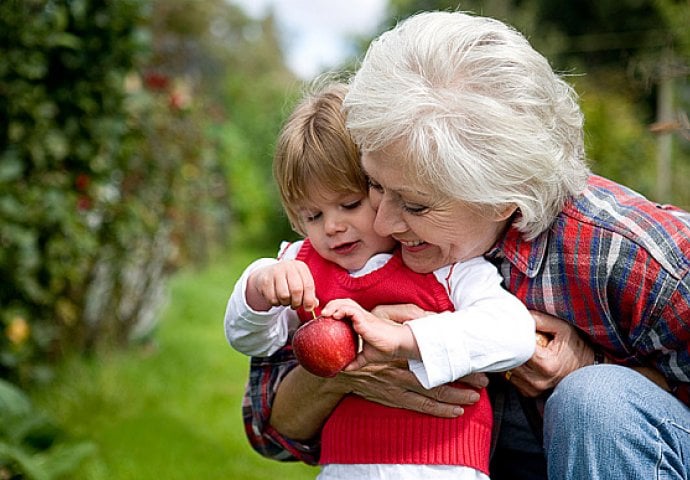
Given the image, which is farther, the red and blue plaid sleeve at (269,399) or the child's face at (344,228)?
the red and blue plaid sleeve at (269,399)

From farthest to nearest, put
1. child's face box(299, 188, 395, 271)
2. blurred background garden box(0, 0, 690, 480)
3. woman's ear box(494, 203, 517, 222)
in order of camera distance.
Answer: blurred background garden box(0, 0, 690, 480), child's face box(299, 188, 395, 271), woman's ear box(494, 203, 517, 222)

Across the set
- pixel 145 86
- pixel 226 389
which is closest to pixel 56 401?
pixel 226 389

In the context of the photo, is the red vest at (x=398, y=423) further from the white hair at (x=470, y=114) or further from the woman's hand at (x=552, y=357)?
the white hair at (x=470, y=114)

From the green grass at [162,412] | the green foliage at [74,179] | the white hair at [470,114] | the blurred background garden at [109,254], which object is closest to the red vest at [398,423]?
the white hair at [470,114]

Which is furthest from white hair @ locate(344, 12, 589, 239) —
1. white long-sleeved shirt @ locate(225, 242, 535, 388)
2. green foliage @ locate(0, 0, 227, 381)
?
green foliage @ locate(0, 0, 227, 381)

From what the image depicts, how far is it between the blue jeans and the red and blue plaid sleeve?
69 centimetres

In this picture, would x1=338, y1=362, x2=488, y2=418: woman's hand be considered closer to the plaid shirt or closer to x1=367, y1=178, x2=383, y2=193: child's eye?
the plaid shirt

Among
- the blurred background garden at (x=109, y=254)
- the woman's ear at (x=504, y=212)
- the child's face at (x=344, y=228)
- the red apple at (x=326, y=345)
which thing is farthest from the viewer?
the blurred background garden at (x=109, y=254)

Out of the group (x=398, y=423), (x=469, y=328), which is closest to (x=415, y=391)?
(x=398, y=423)

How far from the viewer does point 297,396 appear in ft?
7.06

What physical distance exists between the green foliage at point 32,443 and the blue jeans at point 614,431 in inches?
80.2

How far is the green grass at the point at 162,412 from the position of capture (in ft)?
14.2

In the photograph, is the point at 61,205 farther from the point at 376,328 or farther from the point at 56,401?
the point at 376,328

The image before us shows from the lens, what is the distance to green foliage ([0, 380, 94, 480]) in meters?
3.24
